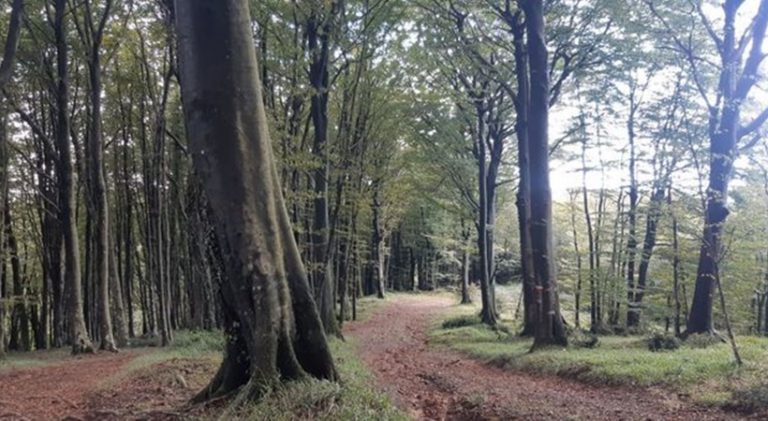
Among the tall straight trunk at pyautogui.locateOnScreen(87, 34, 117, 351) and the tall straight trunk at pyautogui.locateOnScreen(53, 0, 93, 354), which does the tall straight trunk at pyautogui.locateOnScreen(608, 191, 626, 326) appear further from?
the tall straight trunk at pyautogui.locateOnScreen(53, 0, 93, 354)

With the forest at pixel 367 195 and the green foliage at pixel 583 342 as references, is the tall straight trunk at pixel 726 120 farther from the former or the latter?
the green foliage at pixel 583 342

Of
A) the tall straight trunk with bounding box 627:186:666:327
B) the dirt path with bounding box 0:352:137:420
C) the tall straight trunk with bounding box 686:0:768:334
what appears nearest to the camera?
the dirt path with bounding box 0:352:137:420

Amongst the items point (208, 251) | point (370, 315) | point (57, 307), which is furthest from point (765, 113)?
point (57, 307)

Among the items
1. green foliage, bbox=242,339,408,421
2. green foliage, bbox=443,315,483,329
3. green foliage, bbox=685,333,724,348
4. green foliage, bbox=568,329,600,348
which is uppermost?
green foliage, bbox=242,339,408,421

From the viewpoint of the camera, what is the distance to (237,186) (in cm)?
523

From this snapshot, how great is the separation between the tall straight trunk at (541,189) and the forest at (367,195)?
0.05 metres

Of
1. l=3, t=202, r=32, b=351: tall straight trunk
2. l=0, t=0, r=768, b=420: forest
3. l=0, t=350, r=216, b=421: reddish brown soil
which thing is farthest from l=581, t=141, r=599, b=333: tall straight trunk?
l=3, t=202, r=32, b=351: tall straight trunk

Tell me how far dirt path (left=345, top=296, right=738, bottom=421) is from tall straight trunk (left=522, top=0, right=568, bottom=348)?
174 cm

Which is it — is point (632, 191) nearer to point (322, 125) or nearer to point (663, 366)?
point (322, 125)

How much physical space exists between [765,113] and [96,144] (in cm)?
1506

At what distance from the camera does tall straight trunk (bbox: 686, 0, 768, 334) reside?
36.3 feet

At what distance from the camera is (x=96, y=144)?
1386 centimetres

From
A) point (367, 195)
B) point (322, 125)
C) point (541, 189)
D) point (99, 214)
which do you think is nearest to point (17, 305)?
point (99, 214)

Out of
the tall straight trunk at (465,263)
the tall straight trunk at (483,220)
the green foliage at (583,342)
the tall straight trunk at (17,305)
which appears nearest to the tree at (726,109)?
the green foliage at (583,342)
